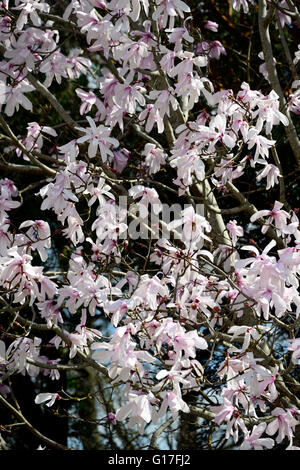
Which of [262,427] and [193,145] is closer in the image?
[262,427]

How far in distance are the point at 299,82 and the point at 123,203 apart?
3.32 ft

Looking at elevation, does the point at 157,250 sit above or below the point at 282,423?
above

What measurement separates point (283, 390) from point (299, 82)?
143 cm

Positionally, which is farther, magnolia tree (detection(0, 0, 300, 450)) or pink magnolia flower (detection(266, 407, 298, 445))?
pink magnolia flower (detection(266, 407, 298, 445))

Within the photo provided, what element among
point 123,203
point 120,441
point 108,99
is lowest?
point 120,441

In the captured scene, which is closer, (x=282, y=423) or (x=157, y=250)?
(x=282, y=423)

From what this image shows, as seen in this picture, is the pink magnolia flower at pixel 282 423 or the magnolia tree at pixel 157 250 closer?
the magnolia tree at pixel 157 250

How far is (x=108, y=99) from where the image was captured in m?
3.21

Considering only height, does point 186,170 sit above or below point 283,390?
above

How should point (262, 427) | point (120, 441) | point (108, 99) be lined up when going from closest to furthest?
point (262, 427), point (108, 99), point (120, 441)
